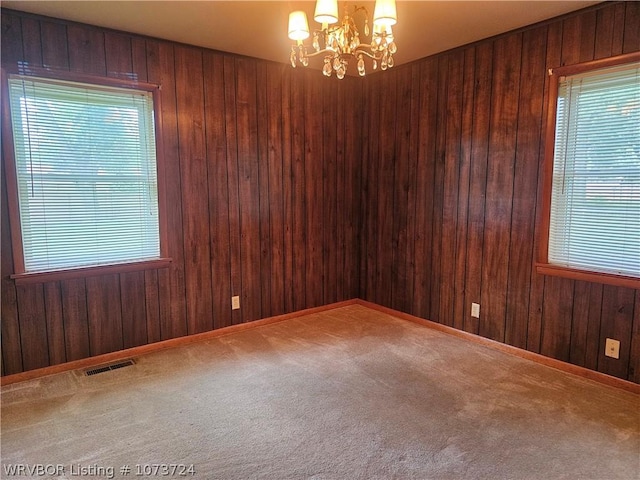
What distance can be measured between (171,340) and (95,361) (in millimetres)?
566

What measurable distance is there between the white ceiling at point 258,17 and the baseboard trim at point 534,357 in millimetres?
2390

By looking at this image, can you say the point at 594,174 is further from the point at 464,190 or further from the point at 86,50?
the point at 86,50

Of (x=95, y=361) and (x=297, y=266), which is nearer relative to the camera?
(x=95, y=361)

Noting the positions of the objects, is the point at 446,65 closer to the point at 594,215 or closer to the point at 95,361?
the point at 594,215

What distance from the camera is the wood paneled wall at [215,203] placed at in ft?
9.30

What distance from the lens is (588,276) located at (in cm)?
276

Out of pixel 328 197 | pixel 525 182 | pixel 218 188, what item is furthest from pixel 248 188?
pixel 525 182

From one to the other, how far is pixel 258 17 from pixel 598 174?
247 cm

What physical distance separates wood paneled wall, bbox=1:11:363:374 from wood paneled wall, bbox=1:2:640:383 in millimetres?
12

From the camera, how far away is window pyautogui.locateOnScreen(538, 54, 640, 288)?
2.56 meters

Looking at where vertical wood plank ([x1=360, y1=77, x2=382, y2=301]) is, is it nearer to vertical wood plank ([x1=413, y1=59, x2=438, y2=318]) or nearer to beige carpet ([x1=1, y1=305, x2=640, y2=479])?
vertical wood plank ([x1=413, y1=59, x2=438, y2=318])

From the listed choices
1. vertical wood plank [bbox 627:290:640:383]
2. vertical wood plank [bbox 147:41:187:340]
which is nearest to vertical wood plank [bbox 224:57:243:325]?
vertical wood plank [bbox 147:41:187:340]

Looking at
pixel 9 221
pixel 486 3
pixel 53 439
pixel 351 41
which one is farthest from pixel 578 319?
pixel 9 221

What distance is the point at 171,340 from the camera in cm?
340
